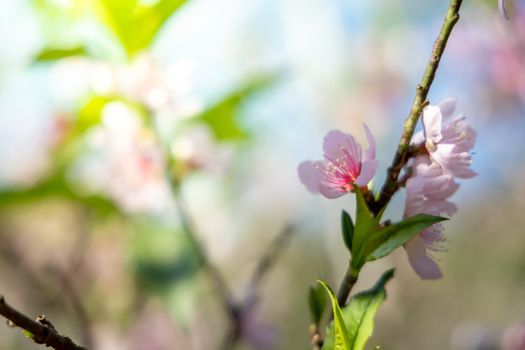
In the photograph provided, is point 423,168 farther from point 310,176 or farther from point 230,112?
point 230,112

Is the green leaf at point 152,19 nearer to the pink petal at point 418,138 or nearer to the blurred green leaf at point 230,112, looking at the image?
the blurred green leaf at point 230,112

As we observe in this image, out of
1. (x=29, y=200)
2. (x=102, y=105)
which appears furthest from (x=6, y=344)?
(x=102, y=105)

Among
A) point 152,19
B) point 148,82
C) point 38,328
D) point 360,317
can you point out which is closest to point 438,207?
point 360,317

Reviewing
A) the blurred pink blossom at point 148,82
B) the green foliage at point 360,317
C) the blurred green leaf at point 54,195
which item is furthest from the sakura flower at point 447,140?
the blurred green leaf at point 54,195

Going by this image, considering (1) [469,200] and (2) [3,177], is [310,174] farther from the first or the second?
(1) [469,200]

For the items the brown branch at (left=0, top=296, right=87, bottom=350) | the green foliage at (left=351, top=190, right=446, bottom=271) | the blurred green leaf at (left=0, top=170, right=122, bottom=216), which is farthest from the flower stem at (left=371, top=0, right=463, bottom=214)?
the blurred green leaf at (left=0, top=170, right=122, bottom=216)

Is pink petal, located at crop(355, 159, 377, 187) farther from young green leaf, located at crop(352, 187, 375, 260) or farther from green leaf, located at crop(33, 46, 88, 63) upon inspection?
green leaf, located at crop(33, 46, 88, 63)
